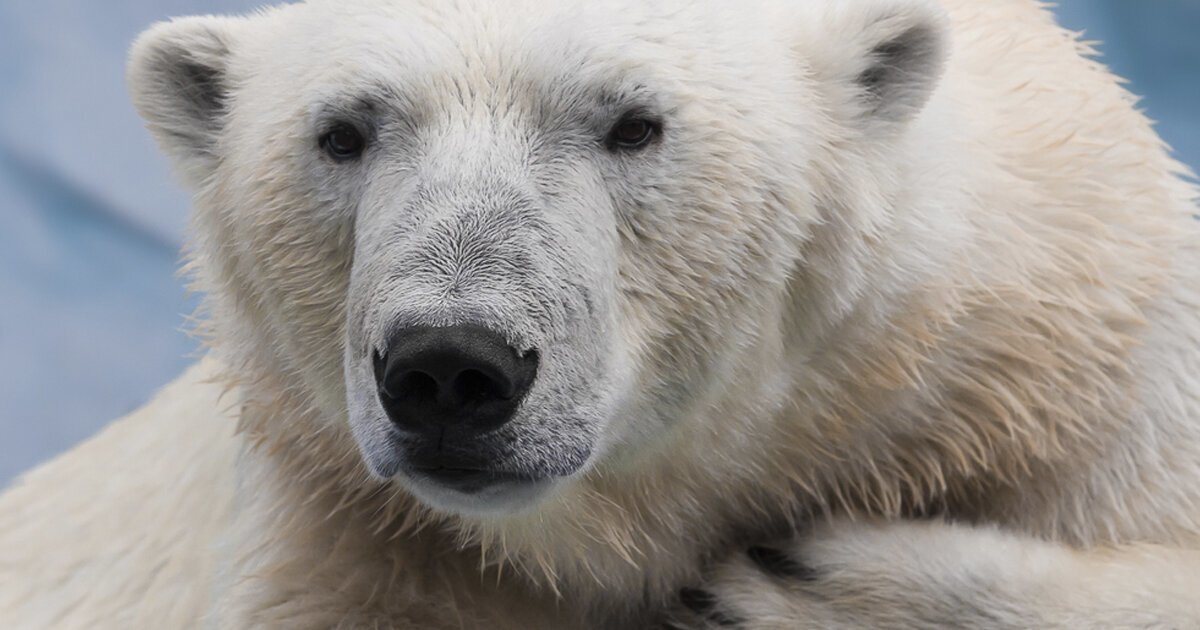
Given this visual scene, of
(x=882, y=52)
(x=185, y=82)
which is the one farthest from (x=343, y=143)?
(x=882, y=52)

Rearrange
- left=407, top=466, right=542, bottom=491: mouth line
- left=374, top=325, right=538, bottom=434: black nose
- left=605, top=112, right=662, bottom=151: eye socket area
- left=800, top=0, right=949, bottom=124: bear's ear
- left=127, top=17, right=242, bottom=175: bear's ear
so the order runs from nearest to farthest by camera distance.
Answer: left=374, top=325, right=538, bottom=434: black nose, left=407, top=466, right=542, bottom=491: mouth line, left=605, top=112, right=662, bottom=151: eye socket area, left=800, top=0, right=949, bottom=124: bear's ear, left=127, top=17, right=242, bottom=175: bear's ear

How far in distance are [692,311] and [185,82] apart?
63 cm

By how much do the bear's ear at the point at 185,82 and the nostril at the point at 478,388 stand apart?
0.56m

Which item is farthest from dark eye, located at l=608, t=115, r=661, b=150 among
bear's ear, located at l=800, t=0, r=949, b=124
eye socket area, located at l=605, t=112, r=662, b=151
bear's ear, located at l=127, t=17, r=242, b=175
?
bear's ear, located at l=127, t=17, r=242, b=175

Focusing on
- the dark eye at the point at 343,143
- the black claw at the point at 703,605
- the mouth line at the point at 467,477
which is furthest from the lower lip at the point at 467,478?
the black claw at the point at 703,605

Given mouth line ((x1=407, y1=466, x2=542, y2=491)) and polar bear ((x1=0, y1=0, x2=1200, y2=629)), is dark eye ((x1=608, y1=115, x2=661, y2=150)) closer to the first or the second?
polar bear ((x1=0, y1=0, x2=1200, y2=629))

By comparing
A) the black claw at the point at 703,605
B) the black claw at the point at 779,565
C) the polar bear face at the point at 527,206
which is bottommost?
the black claw at the point at 703,605

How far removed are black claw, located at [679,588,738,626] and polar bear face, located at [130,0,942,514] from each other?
242 mm

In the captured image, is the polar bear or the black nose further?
the polar bear

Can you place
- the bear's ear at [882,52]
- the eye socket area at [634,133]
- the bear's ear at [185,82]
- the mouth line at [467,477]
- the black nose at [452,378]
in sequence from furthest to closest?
1. the bear's ear at [185,82]
2. the bear's ear at [882,52]
3. the eye socket area at [634,133]
4. the mouth line at [467,477]
5. the black nose at [452,378]

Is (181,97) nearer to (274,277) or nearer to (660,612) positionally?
(274,277)

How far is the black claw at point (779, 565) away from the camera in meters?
1.70

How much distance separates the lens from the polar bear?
4.51 ft

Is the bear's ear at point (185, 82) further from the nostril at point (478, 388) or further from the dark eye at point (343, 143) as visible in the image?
the nostril at point (478, 388)
